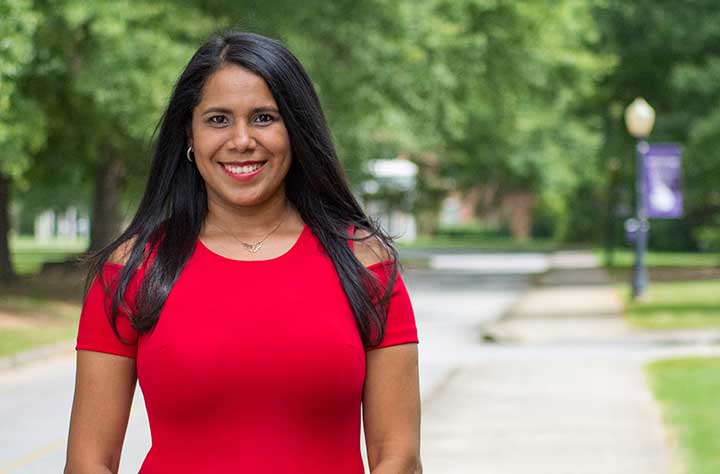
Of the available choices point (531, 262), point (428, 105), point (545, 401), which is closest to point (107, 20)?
point (428, 105)

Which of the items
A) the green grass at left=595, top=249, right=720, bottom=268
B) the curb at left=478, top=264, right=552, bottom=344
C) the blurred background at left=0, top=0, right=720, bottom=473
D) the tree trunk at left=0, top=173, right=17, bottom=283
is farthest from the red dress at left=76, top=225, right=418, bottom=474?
the green grass at left=595, top=249, right=720, bottom=268

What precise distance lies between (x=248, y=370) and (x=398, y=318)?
345mm

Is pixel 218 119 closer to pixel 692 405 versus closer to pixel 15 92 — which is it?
pixel 692 405

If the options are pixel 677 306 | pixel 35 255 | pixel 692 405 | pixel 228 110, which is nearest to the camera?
pixel 228 110

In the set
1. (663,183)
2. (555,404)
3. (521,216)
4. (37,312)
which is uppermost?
(663,183)

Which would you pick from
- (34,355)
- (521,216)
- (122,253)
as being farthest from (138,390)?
(521,216)

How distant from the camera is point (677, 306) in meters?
23.4

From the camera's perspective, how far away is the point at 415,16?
25.7m

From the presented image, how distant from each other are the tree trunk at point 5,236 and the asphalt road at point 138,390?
8.53 metres

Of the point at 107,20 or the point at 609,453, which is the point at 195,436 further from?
the point at 107,20

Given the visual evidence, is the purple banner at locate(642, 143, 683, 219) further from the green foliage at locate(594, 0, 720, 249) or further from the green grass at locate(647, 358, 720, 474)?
the green grass at locate(647, 358, 720, 474)

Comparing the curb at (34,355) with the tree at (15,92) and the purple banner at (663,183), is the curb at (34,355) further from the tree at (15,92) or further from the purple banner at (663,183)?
the purple banner at (663,183)

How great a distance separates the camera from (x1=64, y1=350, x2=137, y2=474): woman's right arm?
9.41ft

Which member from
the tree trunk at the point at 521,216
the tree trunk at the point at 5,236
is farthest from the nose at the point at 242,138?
the tree trunk at the point at 521,216
